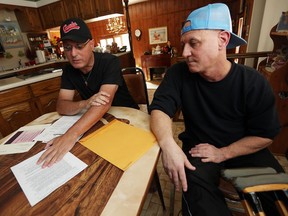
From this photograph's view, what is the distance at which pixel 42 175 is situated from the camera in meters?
0.62

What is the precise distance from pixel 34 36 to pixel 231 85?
16.7ft

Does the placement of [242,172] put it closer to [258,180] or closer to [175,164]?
[258,180]

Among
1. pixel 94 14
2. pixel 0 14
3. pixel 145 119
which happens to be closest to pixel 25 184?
pixel 145 119

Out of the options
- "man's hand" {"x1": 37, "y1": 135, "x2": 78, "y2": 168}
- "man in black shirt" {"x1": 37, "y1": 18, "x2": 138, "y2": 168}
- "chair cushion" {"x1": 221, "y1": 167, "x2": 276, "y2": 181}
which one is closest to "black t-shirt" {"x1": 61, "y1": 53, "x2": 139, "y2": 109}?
"man in black shirt" {"x1": 37, "y1": 18, "x2": 138, "y2": 168}

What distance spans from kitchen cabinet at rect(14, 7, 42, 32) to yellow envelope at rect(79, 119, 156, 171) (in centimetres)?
457

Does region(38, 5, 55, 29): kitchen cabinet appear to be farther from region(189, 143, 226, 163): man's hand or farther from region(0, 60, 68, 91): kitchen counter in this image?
region(189, 143, 226, 163): man's hand

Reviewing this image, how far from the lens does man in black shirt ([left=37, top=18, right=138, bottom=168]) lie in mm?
794

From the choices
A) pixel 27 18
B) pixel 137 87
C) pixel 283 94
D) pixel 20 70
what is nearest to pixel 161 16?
pixel 27 18

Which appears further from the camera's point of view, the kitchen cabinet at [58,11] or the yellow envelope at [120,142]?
the kitchen cabinet at [58,11]

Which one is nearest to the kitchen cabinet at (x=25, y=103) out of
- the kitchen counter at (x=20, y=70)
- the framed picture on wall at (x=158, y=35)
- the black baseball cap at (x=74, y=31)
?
the kitchen counter at (x=20, y=70)

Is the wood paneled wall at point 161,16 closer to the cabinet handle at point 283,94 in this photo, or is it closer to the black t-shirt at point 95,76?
the cabinet handle at point 283,94

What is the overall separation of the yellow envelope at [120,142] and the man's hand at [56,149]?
0.19ft

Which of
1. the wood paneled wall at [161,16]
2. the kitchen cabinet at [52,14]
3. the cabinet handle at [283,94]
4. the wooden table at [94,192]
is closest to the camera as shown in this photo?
the wooden table at [94,192]

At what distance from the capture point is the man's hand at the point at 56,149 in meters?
0.69
